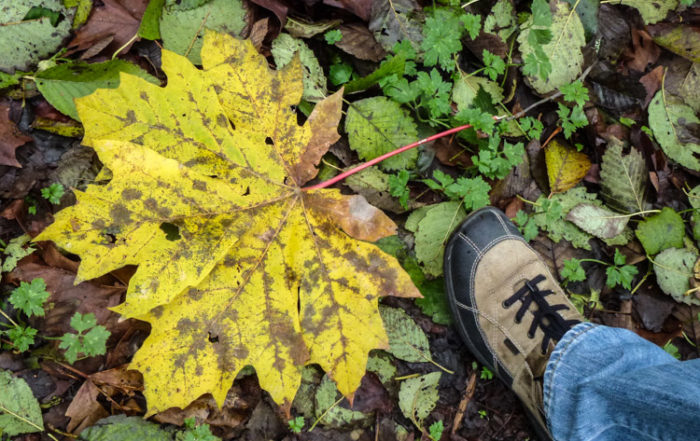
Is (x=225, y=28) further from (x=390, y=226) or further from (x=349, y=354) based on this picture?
(x=349, y=354)

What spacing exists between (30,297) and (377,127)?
1.44 meters

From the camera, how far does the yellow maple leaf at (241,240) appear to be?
4.04 feet

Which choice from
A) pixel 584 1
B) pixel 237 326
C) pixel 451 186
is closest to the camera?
pixel 237 326

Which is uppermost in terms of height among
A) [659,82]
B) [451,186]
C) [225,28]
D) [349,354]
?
[225,28]

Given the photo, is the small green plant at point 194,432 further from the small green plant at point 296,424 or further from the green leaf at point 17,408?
the green leaf at point 17,408

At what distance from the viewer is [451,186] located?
1.91 metres

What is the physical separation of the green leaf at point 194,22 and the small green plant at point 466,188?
3.31 ft

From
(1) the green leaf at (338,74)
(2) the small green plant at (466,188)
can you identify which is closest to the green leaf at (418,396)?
(2) the small green plant at (466,188)

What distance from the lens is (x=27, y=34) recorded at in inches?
62.3

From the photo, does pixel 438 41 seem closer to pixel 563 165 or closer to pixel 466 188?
pixel 466 188

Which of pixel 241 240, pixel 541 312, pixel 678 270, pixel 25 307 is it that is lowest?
pixel 541 312

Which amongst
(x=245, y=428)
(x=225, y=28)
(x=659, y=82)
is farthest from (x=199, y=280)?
(x=659, y=82)

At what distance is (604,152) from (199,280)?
6.49 feet

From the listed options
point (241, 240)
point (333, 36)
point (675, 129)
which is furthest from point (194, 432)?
point (675, 129)
